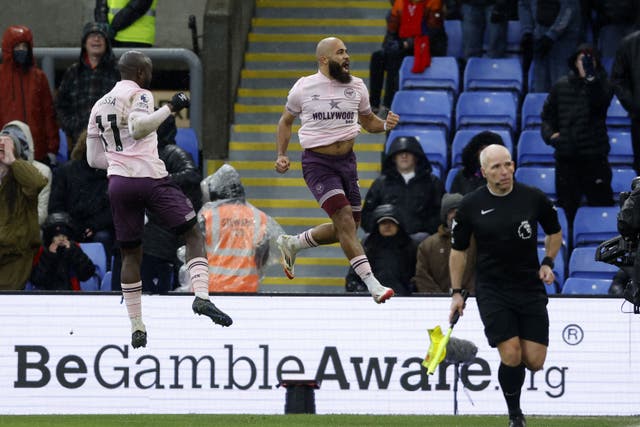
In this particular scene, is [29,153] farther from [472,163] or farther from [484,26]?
[484,26]

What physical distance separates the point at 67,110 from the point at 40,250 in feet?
7.47

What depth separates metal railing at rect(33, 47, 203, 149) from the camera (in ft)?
67.2

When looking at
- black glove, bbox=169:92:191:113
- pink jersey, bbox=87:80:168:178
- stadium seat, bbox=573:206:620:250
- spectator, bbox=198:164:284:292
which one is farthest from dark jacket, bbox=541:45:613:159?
black glove, bbox=169:92:191:113

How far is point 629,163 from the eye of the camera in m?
19.6

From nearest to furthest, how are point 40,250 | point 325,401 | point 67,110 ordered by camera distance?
1. point 325,401
2. point 40,250
3. point 67,110

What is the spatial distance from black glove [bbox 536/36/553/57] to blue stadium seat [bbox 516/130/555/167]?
110cm

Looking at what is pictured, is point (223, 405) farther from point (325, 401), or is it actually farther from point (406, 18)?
point (406, 18)

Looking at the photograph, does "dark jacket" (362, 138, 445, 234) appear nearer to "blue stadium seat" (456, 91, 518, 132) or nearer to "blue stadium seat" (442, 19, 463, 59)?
"blue stadium seat" (456, 91, 518, 132)

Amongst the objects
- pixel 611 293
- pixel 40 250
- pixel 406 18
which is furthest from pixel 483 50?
pixel 40 250

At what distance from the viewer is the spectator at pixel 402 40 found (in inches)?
802

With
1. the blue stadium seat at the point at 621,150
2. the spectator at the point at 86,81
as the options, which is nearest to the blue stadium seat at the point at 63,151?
the spectator at the point at 86,81

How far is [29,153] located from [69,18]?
19.6 feet

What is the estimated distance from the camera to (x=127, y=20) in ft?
67.5

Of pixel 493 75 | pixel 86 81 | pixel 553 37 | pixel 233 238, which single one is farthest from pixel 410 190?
pixel 86 81
